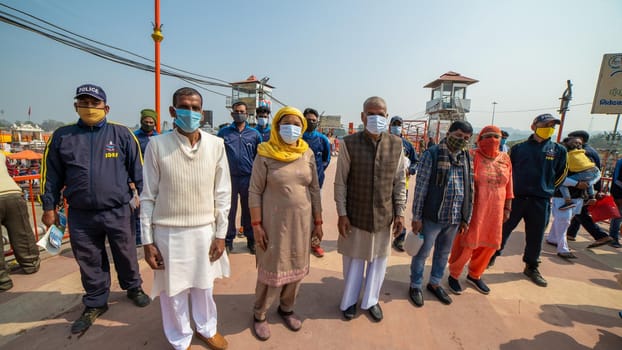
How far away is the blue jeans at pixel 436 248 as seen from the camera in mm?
2807

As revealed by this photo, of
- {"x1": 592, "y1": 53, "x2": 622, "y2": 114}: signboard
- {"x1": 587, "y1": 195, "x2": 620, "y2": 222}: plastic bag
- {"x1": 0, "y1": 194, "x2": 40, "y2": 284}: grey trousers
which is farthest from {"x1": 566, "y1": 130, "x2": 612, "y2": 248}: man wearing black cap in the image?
{"x1": 0, "y1": 194, "x2": 40, "y2": 284}: grey trousers

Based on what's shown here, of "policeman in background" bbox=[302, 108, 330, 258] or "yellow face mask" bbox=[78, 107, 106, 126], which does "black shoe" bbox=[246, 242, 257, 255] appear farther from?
"yellow face mask" bbox=[78, 107, 106, 126]

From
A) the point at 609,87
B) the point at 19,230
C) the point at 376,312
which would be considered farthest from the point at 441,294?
the point at 609,87

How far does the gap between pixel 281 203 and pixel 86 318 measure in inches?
82.5

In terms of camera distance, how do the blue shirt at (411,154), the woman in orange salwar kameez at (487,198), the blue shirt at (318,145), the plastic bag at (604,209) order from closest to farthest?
1. the woman in orange salwar kameez at (487,198)
2. the blue shirt at (318,145)
3. the plastic bag at (604,209)
4. the blue shirt at (411,154)

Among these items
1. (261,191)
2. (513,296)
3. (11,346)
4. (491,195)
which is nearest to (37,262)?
(11,346)

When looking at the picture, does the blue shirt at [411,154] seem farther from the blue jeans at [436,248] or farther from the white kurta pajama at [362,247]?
the white kurta pajama at [362,247]

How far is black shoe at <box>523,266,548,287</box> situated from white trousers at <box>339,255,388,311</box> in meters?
2.40

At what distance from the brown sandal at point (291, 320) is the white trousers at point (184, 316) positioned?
0.64 metres

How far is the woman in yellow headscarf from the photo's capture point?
2111 mm

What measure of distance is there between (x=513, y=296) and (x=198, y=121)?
154 inches

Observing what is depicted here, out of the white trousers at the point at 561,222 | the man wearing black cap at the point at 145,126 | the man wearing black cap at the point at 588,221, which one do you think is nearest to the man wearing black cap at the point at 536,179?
the white trousers at the point at 561,222

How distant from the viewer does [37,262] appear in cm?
322

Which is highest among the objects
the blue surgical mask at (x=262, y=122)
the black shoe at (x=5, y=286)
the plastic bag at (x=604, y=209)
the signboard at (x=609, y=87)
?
the signboard at (x=609, y=87)
